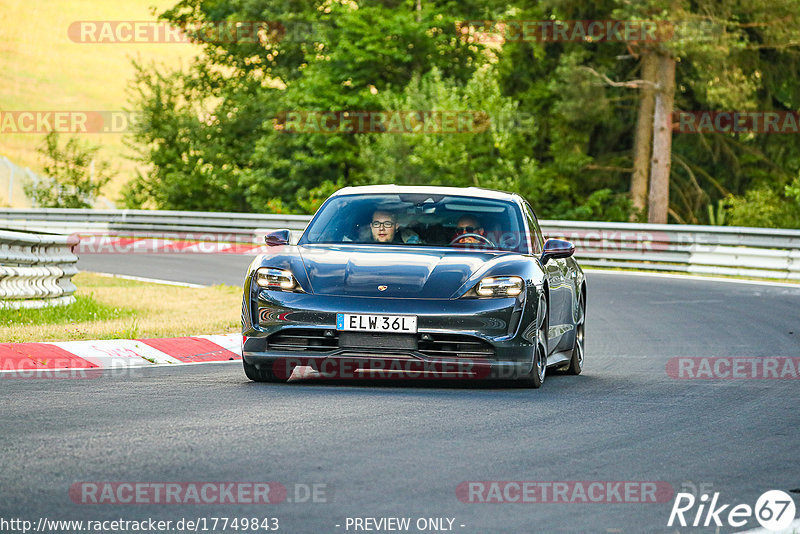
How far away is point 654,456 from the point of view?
6.98 meters

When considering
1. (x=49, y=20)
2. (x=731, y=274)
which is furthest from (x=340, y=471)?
(x=49, y=20)

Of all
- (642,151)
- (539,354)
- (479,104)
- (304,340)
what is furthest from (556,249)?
(642,151)

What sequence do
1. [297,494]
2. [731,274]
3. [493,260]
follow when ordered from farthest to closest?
[731,274]
[493,260]
[297,494]

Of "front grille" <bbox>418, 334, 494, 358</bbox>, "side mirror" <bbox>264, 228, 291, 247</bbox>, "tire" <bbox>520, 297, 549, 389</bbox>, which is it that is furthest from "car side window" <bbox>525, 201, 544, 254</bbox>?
"side mirror" <bbox>264, 228, 291, 247</bbox>

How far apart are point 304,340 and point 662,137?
99.2ft

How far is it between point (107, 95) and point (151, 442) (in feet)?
371

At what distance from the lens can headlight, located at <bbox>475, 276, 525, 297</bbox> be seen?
9.37m

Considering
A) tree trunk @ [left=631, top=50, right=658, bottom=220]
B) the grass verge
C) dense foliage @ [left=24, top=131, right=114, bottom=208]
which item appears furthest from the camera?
dense foliage @ [left=24, top=131, right=114, bottom=208]

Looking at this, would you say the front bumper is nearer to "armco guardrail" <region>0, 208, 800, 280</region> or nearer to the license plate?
the license plate

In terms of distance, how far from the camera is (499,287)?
941cm

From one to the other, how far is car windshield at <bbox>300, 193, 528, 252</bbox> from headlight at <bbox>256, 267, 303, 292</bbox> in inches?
33.6

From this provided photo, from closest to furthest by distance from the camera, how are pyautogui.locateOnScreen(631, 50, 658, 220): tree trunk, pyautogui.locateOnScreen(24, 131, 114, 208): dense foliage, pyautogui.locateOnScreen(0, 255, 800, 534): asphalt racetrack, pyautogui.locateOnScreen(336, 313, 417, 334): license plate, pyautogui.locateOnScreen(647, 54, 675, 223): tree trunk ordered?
→ 1. pyautogui.locateOnScreen(0, 255, 800, 534): asphalt racetrack
2. pyautogui.locateOnScreen(336, 313, 417, 334): license plate
3. pyautogui.locateOnScreen(647, 54, 675, 223): tree trunk
4. pyautogui.locateOnScreen(631, 50, 658, 220): tree trunk
5. pyautogui.locateOnScreen(24, 131, 114, 208): dense foliage

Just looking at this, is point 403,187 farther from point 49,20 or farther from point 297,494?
point 49,20

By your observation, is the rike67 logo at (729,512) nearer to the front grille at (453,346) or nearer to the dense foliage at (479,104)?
the front grille at (453,346)
